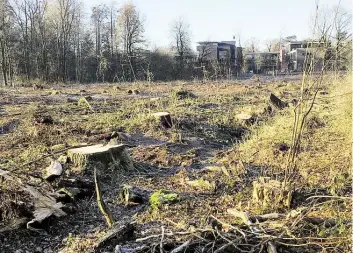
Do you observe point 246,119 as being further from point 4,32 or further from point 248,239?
point 4,32

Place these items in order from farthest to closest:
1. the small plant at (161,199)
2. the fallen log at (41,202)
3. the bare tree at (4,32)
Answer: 1. the bare tree at (4,32)
2. the small plant at (161,199)
3. the fallen log at (41,202)

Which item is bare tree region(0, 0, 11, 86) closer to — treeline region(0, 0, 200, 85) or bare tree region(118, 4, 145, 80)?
treeline region(0, 0, 200, 85)

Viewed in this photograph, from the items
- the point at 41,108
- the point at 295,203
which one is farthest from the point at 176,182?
the point at 41,108

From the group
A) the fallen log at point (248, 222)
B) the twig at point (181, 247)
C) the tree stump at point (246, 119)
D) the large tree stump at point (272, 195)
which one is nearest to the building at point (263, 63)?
the tree stump at point (246, 119)

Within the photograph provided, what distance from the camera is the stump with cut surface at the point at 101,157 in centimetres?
592

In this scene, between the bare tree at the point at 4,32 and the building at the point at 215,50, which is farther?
the building at the point at 215,50

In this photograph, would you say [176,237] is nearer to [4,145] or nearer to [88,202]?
[88,202]

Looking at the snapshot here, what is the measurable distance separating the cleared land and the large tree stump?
0.16 ft

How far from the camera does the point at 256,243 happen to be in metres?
3.36

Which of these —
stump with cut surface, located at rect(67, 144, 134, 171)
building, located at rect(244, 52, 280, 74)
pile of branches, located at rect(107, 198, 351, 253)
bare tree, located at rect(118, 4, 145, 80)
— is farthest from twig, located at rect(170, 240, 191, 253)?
building, located at rect(244, 52, 280, 74)

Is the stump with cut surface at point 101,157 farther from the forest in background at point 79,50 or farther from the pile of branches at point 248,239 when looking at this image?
the forest in background at point 79,50

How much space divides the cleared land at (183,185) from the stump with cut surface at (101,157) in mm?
62

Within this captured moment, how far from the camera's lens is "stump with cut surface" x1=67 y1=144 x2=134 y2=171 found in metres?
5.92

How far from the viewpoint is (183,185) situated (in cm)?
556
